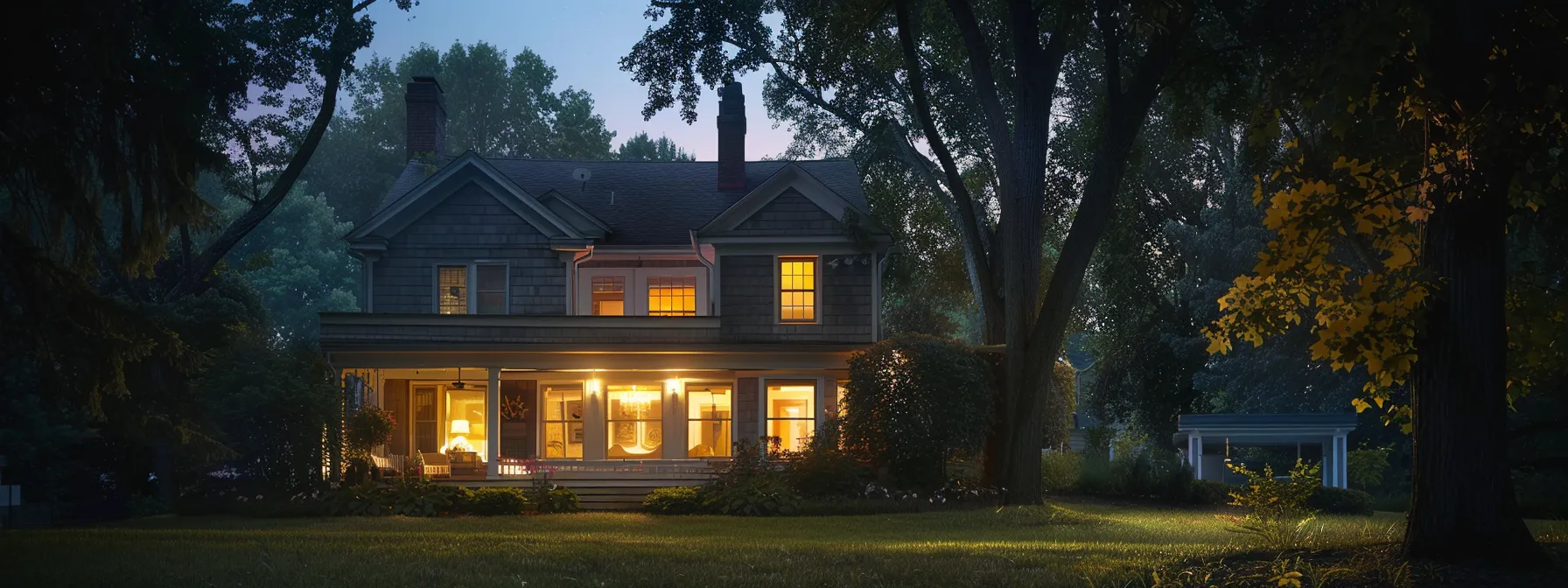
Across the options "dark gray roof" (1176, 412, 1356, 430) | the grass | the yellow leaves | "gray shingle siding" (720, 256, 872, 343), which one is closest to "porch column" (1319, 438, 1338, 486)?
"dark gray roof" (1176, 412, 1356, 430)

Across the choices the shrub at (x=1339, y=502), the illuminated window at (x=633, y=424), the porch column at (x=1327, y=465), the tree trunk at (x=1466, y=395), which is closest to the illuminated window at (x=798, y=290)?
the illuminated window at (x=633, y=424)

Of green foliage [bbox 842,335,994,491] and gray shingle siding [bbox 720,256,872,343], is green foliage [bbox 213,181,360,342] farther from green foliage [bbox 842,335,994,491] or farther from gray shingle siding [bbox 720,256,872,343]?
green foliage [bbox 842,335,994,491]

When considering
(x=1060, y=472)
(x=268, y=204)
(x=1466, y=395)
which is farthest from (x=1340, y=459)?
(x=268, y=204)

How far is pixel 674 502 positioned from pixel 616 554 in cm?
1109

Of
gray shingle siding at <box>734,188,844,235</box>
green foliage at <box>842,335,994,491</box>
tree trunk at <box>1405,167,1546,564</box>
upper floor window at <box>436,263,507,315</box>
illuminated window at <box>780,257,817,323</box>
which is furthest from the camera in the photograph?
upper floor window at <box>436,263,507,315</box>

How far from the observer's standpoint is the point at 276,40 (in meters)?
30.1

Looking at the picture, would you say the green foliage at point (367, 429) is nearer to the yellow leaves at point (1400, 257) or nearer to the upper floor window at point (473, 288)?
the upper floor window at point (473, 288)

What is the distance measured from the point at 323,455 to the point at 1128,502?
15.4 m

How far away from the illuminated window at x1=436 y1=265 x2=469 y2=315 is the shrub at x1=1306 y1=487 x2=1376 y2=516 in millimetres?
16899

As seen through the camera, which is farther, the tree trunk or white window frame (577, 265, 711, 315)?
white window frame (577, 265, 711, 315)

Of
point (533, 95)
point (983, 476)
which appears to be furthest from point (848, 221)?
point (533, 95)

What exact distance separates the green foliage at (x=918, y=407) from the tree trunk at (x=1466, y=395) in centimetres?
1416

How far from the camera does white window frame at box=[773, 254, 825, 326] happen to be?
1109 inches

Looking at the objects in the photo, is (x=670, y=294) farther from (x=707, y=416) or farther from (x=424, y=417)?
(x=424, y=417)
